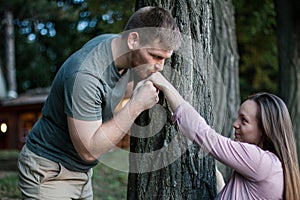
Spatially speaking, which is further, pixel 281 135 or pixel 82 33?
pixel 82 33

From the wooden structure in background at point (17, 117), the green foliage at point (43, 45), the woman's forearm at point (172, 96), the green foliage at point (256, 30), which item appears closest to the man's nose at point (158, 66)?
the woman's forearm at point (172, 96)

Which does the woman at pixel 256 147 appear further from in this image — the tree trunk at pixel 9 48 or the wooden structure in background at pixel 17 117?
the tree trunk at pixel 9 48

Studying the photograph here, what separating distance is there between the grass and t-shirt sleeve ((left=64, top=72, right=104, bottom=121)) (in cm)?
358

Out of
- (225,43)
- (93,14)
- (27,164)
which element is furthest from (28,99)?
(27,164)

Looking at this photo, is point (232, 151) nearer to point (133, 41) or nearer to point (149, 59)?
point (149, 59)

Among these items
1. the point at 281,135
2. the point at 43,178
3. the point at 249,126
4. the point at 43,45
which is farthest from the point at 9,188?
the point at 43,45

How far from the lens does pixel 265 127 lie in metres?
2.30

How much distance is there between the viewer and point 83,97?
2320 mm

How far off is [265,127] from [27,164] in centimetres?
137

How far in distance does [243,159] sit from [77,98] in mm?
891

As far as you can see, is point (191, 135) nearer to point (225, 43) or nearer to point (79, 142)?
point (79, 142)

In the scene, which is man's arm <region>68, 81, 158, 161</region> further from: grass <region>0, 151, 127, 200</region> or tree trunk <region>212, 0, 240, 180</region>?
grass <region>0, 151, 127, 200</region>

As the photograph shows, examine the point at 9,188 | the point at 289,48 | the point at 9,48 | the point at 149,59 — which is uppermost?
the point at 9,48

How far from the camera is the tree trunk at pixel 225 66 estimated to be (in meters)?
5.60
